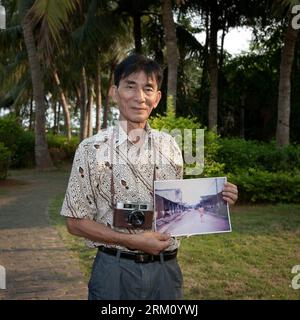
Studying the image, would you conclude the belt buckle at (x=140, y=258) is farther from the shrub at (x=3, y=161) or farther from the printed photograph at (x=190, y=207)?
the shrub at (x=3, y=161)

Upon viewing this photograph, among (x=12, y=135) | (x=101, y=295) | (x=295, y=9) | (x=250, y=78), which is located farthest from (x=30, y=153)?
(x=101, y=295)

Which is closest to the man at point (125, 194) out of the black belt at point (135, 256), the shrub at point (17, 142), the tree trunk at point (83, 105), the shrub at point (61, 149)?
the black belt at point (135, 256)

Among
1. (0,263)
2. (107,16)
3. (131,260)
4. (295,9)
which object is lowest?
(0,263)

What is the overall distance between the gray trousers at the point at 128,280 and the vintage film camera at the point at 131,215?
0.64 ft

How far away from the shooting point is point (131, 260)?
2.12 metres

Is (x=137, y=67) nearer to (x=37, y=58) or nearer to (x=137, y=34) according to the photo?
(x=137, y=34)

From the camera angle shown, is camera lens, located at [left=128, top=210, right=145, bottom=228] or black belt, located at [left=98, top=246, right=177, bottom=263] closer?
camera lens, located at [left=128, top=210, right=145, bottom=228]

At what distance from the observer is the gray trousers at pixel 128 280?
2.10m

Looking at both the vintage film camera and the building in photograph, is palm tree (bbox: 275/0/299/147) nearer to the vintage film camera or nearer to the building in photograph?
the building in photograph

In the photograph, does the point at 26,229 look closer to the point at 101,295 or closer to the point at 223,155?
the point at 223,155

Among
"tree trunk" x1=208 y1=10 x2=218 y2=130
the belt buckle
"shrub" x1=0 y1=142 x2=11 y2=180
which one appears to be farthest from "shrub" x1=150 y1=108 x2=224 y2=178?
"shrub" x1=0 y1=142 x2=11 y2=180

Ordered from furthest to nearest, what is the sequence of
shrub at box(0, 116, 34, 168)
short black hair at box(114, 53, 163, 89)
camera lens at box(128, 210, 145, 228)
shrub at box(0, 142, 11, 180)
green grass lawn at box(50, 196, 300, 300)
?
1. shrub at box(0, 116, 34, 168)
2. shrub at box(0, 142, 11, 180)
3. green grass lawn at box(50, 196, 300, 300)
4. short black hair at box(114, 53, 163, 89)
5. camera lens at box(128, 210, 145, 228)

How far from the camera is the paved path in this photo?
4.45 metres

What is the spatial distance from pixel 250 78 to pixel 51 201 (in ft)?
36.6
